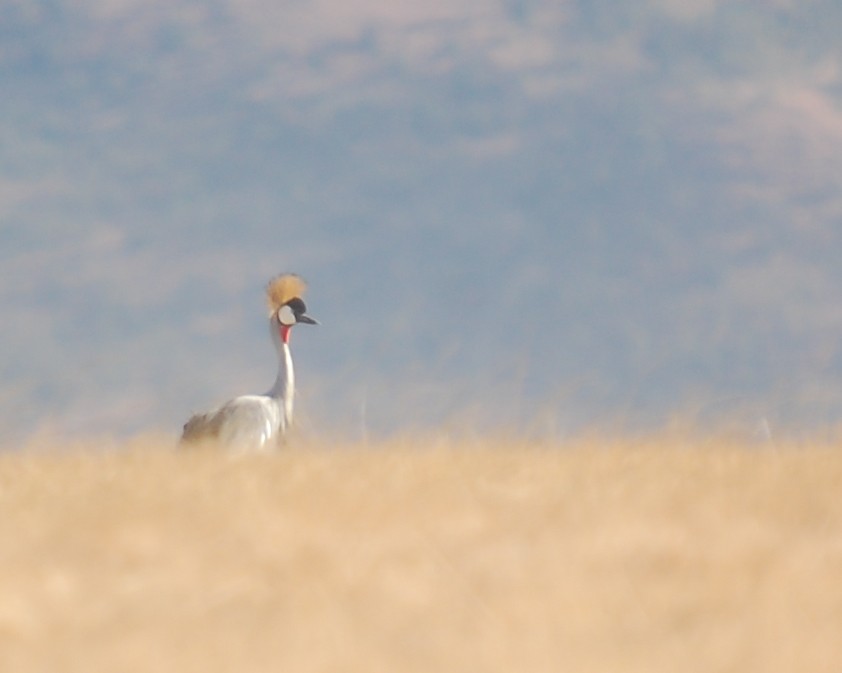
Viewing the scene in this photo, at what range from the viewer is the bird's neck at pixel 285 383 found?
8203mm

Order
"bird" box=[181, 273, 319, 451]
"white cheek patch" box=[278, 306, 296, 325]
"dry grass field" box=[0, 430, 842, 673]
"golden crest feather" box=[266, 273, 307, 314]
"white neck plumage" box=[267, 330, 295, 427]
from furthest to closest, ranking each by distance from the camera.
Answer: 1. "white cheek patch" box=[278, 306, 296, 325]
2. "golden crest feather" box=[266, 273, 307, 314]
3. "white neck plumage" box=[267, 330, 295, 427]
4. "bird" box=[181, 273, 319, 451]
5. "dry grass field" box=[0, 430, 842, 673]

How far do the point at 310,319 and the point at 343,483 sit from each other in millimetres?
5124

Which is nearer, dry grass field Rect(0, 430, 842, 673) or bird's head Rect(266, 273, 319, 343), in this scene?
dry grass field Rect(0, 430, 842, 673)

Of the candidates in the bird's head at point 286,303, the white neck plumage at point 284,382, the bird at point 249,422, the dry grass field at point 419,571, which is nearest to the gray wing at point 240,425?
the bird at point 249,422

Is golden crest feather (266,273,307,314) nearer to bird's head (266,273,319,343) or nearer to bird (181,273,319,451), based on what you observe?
bird's head (266,273,319,343)

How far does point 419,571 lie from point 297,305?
20.3ft

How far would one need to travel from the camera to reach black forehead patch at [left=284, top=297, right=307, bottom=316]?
9023 millimetres

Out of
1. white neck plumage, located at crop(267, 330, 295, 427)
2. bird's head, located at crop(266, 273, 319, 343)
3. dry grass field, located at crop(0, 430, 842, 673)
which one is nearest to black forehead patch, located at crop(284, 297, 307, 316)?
bird's head, located at crop(266, 273, 319, 343)

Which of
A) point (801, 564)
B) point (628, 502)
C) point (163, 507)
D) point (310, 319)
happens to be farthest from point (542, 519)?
point (310, 319)

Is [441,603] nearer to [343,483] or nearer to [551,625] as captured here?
[551,625]

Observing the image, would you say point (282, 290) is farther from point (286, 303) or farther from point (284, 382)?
point (284, 382)

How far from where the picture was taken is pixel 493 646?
2492 millimetres

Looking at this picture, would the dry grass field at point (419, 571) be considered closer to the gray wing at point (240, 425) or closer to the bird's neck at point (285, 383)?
the gray wing at point (240, 425)

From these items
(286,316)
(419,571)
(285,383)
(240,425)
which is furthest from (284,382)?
(419,571)
